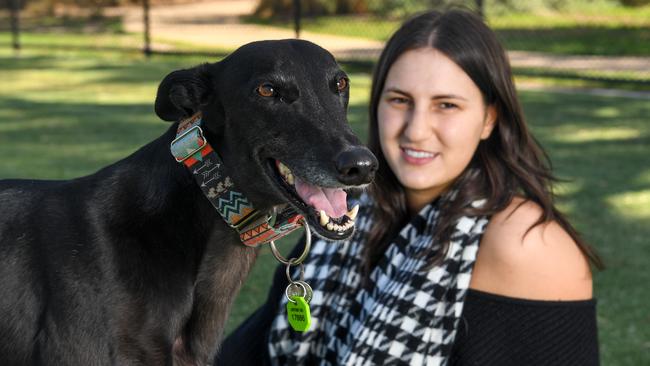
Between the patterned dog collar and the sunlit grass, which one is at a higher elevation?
the patterned dog collar

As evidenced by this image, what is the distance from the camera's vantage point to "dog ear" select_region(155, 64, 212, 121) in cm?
252

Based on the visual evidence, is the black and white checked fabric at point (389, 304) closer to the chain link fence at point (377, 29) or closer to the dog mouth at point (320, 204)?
the dog mouth at point (320, 204)

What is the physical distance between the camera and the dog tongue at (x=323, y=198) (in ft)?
7.95

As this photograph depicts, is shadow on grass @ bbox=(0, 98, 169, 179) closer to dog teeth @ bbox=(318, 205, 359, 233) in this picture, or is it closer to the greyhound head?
the greyhound head

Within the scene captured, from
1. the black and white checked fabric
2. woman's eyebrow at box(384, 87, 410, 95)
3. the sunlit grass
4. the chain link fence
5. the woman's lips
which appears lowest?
the chain link fence

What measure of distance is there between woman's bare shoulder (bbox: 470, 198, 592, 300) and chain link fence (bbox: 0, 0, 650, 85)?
27.7 feet

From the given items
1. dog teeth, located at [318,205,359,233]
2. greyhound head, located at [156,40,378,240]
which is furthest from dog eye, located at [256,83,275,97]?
dog teeth, located at [318,205,359,233]

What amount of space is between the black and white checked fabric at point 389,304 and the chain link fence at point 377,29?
832 cm

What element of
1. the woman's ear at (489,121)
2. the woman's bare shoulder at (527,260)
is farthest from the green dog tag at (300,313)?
the woman's ear at (489,121)

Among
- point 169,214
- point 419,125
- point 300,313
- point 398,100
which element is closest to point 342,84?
point 169,214

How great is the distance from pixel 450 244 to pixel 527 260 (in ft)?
0.90

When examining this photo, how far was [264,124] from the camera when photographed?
2.43m

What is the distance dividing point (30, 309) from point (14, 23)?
15.7m

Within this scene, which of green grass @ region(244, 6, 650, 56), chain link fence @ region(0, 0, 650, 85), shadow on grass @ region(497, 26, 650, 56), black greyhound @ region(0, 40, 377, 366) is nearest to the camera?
black greyhound @ region(0, 40, 377, 366)
